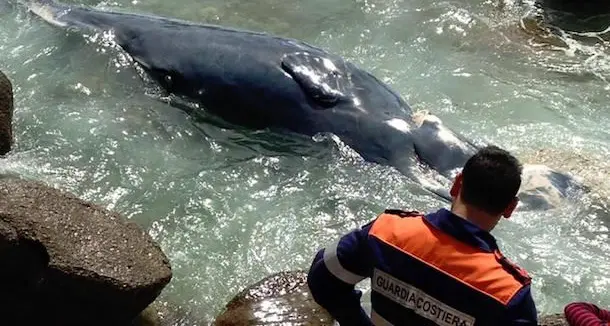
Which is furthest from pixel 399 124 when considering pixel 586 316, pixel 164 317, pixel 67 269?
pixel 586 316

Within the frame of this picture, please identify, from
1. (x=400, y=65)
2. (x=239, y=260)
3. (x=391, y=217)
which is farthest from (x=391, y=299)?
(x=400, y=65)

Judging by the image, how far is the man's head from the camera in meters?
2.32

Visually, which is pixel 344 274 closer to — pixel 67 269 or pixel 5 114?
pixel 67 269

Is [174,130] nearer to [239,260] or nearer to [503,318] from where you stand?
[239,260]

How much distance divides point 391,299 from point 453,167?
2331 mm

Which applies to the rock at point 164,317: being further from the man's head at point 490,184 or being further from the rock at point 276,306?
the man's head at point 490,184

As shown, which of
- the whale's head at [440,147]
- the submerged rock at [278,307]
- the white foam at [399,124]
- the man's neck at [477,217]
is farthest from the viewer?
the white foam at [399,124]

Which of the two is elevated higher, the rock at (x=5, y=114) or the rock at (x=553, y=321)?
the rock at (x=5, y=114)

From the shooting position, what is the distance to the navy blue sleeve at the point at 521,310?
2232 millimetres

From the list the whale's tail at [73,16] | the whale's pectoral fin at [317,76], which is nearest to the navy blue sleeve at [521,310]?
the whale's pectoral fin at [317,76]

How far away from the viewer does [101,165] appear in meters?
4.98

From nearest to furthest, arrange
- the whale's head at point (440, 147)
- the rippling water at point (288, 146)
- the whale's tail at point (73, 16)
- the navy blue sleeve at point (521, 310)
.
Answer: the navy blue sleeve at point (521, 310)
the rippling water at point (288, 146)
the whale's head at point (440, 147)
the whale's tail at point (73, 16)

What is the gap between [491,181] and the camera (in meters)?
2.32

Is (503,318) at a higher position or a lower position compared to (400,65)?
higher
